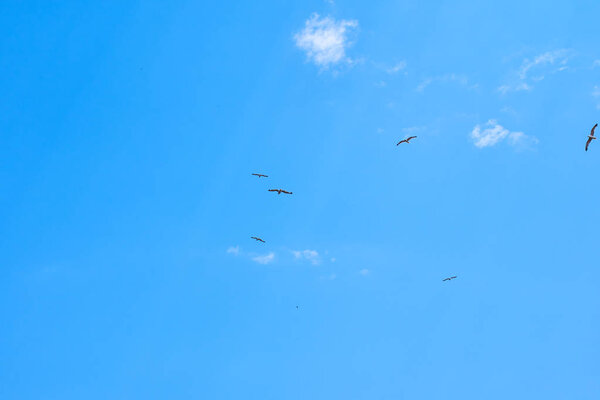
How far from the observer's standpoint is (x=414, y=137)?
60188 millimetres

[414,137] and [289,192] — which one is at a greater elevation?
[414,137]

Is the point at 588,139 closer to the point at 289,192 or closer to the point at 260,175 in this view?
the point at 289,192

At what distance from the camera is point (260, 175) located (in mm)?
60906

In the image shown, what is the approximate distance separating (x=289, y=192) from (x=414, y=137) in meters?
16.6

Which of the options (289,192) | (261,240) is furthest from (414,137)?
(261,240)

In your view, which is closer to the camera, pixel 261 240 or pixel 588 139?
pixel 588 139

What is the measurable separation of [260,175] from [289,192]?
4.74 metres

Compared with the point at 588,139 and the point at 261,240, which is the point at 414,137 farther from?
the point at 261,240

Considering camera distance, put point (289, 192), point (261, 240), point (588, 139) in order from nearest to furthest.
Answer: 1. point (588, 139)
2. point (289, 192)
3. point (261, 240)

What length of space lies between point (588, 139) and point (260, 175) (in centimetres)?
3611

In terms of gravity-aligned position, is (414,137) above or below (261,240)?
above

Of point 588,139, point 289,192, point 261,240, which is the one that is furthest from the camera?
point 261,240

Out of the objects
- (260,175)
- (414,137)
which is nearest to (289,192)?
(260,175)

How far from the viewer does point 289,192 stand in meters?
58.7
